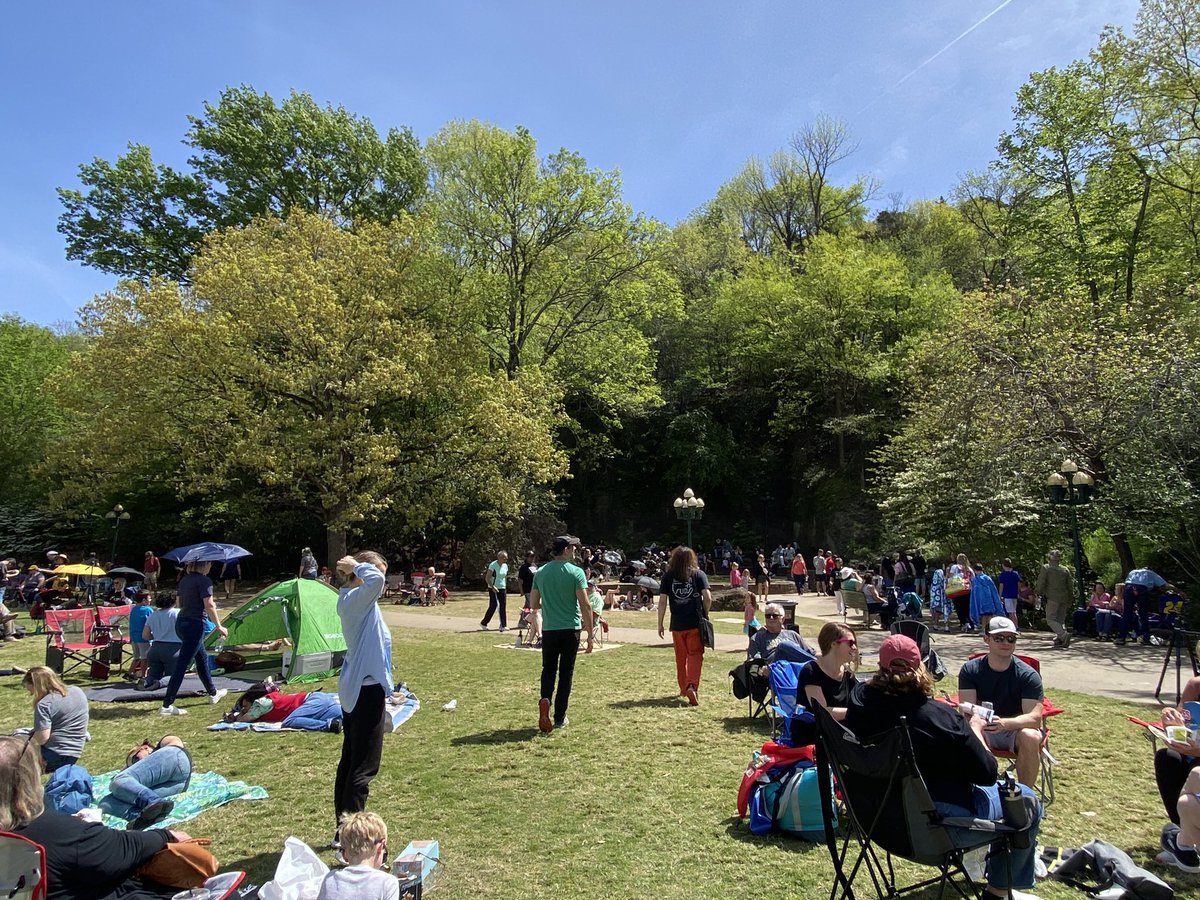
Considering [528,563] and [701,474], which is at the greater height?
[701,474]

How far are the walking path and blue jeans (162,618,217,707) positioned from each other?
22.3ft

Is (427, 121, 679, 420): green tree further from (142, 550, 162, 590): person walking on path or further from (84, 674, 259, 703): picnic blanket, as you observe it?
(84, 674, 259, 703): picnic blanket

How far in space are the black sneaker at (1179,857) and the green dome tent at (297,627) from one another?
8.77 metres

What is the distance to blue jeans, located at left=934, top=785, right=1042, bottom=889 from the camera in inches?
137

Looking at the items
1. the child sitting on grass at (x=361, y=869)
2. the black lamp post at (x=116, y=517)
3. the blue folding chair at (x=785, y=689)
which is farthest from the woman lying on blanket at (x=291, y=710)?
the black lamp post at (x=116, y=517)

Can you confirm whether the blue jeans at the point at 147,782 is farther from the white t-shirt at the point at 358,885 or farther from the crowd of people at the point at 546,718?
the white t-shirt at the point at 358,885

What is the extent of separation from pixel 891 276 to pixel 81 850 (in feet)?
119

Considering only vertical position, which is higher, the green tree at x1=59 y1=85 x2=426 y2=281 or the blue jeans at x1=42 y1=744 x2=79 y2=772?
the green tree at x1=59 y1=85 x2=426 y2=281

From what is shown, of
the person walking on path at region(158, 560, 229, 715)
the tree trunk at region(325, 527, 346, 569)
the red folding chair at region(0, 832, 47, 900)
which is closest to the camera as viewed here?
the red folding chair at region(0, 832, 47, 900)

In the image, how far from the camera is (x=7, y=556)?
96.7 feet

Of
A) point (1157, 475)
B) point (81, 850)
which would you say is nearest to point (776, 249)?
point (1157, 475)

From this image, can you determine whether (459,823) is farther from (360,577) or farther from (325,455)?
(325,455)

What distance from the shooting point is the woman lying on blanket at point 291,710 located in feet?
24.8

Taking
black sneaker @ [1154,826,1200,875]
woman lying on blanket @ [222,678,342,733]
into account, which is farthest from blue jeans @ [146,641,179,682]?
black sneaker @ [1154,826,1200,875]
